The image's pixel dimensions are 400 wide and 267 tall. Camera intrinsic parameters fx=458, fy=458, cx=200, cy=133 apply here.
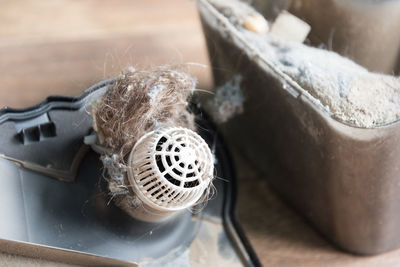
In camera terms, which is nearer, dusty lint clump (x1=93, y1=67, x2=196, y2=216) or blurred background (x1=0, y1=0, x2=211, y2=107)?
dusty lint clump (x1=93, y1=67, x2=196, y2=216)

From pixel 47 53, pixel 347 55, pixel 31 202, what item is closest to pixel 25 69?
pixel 47 53

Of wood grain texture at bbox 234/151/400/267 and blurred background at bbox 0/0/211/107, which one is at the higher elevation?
blurred background at bbox 0/0/211/107

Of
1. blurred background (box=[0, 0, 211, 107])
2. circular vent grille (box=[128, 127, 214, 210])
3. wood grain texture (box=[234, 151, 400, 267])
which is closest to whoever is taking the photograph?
circular vent grille (box=[128, 127, 214, 210])

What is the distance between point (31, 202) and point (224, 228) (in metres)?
0.20

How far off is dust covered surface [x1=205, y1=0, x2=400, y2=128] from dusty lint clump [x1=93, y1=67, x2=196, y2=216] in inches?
3.4

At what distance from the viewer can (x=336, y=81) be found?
385mm

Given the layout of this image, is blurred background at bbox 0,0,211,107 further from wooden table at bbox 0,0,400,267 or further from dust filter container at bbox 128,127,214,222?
dust filter container at bbox 128,127,214,222

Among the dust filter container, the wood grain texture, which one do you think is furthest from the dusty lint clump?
the wood grain texture

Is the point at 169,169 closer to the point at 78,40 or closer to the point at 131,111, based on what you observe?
the point at 131,111

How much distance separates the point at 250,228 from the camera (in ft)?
1.77

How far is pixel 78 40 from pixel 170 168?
42cm

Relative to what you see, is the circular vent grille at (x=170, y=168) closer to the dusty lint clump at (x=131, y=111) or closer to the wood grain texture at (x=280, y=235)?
the dusty lint clump at (x=131, y=111)

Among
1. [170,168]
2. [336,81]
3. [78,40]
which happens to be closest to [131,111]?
[170,168]

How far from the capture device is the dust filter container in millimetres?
347
